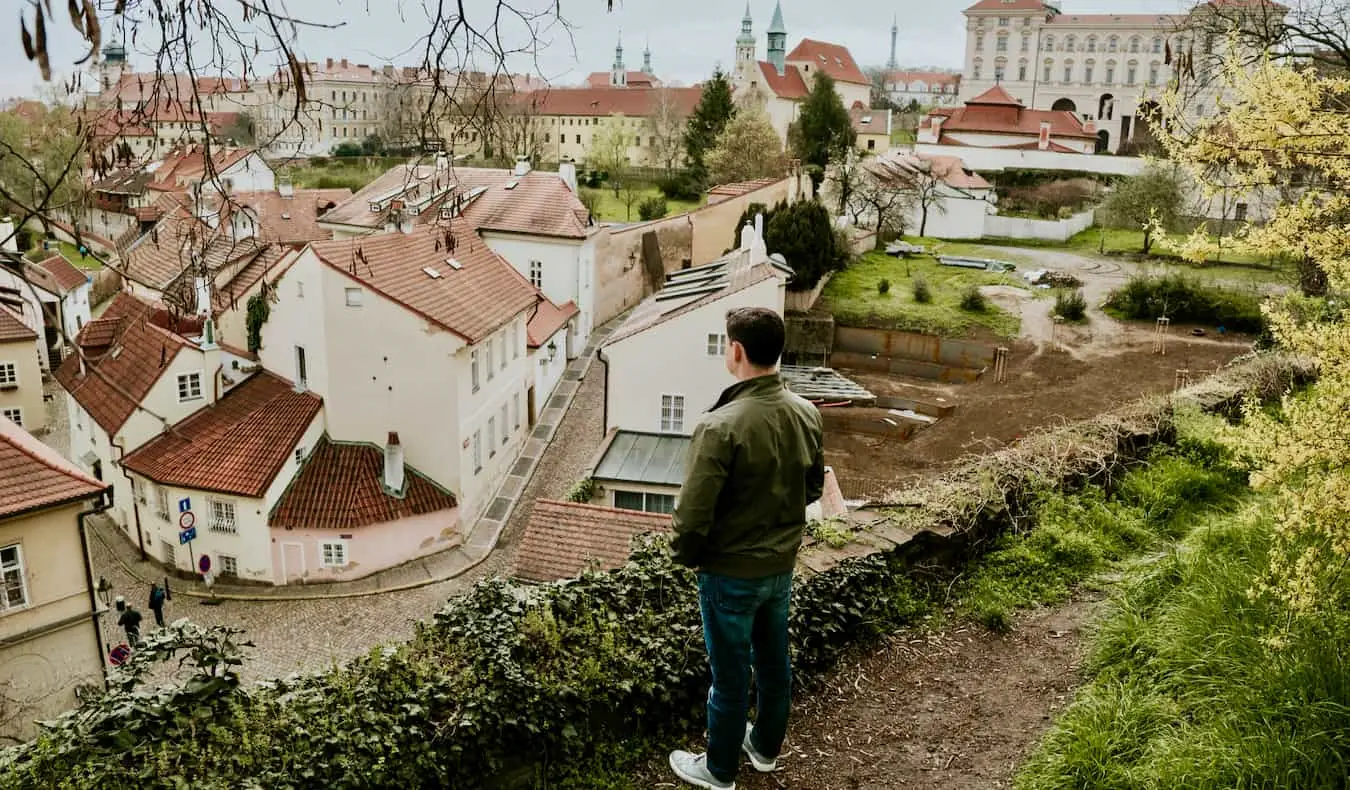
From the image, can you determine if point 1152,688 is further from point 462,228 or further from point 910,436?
point 462,228

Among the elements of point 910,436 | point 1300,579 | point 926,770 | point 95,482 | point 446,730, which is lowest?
point 910,436

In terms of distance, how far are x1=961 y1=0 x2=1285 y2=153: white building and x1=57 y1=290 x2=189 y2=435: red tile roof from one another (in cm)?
8045

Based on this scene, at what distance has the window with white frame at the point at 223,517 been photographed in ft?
65.7

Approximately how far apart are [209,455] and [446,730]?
1781 cm

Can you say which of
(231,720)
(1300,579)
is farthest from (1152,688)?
(231,720)

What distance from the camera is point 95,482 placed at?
13.8 meters

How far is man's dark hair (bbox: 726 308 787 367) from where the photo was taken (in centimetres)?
421

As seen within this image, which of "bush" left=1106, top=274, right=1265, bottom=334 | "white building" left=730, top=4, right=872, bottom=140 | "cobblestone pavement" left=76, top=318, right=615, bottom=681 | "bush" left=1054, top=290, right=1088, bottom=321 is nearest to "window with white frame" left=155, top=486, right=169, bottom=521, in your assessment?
"cobblestone pavement" left=76, top=318, right=615, bottom=681

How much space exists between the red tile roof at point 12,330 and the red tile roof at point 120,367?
15.7 ft

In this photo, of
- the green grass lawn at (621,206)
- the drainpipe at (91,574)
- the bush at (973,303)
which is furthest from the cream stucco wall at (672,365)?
the green grass lawn at (621,206)

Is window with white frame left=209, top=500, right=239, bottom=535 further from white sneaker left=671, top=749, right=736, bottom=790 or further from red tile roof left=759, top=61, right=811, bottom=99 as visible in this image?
red tile roof left=759, top=61, right=811, bottom=99

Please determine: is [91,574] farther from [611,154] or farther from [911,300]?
[611,154]

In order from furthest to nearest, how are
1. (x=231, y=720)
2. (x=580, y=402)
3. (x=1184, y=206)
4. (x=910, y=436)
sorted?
(x=1184, y=206) → (x=580, y=402) → (x=910, y=436) → (x=231, y=720)

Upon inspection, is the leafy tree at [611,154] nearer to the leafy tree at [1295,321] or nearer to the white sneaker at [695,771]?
the leafy tree at [1295,321]
